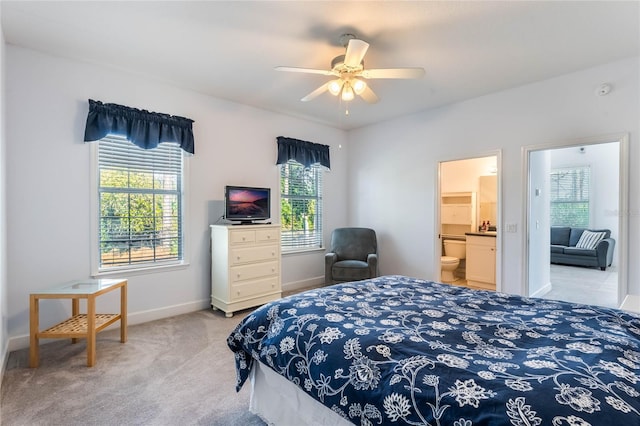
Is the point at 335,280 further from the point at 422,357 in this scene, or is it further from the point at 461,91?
the point at 422,357

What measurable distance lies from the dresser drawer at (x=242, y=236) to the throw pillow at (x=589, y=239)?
653 centimetres

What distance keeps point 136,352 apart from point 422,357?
2.61 m

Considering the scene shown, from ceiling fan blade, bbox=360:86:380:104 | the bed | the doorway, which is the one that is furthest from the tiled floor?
ceiling fan blade, bbox=360:86:380:104

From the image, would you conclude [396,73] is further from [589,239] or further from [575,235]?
[575,235]

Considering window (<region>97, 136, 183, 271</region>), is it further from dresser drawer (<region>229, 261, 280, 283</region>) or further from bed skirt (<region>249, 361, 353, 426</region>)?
bed skirt (<region>249, 361, 353, 426</region>)

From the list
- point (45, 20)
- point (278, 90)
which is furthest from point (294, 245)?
point (45, 20)

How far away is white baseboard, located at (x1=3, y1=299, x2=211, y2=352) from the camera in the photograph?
2.73 metres

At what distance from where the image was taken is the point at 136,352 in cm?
270

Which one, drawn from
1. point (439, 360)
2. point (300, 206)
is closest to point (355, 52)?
point (439, 360)

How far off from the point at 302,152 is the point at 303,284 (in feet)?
6.85

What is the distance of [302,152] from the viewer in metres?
4.80

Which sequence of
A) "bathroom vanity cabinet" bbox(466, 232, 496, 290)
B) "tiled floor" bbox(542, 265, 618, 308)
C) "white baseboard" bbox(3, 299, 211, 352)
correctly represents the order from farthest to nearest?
"bathroom vanity cabinet" bbox(466, 232, 496, 290) < "tiled floor" bbox(542, 265, 618, 308) < "white baseboard" bbox(3, 299, 211, 352)

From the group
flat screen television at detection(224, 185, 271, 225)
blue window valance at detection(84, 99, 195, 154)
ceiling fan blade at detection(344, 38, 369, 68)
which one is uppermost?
ceiling fan blade at detection(344, 38, 369, 68)

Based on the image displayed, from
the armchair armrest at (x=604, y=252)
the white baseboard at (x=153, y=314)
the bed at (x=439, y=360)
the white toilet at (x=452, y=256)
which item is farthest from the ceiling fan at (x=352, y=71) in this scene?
the armchair armrest at (x=604, y=252)
